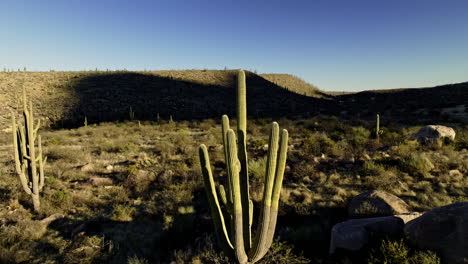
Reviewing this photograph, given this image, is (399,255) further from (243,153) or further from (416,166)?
(416,166)

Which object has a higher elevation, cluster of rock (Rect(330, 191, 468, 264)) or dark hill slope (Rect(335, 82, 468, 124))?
dark hill slope (Rect(335, 82, 468, 124))

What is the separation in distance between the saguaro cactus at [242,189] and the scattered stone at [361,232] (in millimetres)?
1590

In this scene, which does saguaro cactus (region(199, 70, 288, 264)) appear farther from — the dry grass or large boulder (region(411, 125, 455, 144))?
large boulder (region(411, 125, 455, 144))

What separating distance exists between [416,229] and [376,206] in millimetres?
1180

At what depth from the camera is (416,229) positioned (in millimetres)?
3752

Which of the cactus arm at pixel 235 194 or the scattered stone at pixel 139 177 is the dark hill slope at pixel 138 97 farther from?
the cactus arm at pixel 235 194

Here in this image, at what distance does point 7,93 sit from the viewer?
28.9 m

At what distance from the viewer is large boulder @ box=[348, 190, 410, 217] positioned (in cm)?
482

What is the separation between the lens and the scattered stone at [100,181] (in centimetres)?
732

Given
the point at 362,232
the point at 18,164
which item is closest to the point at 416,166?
the point at 362,232

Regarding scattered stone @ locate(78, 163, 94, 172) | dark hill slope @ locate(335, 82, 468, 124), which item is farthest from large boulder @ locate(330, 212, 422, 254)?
dark hill slope @ locate(335, 82, 468, 124)

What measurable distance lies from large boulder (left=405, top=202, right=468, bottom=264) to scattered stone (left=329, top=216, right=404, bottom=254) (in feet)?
0.93

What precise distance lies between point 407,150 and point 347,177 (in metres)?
4.17

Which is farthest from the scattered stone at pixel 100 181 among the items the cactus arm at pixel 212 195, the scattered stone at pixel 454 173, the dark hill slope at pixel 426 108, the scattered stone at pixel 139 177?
the dark hill slope at pixel 426 108
